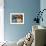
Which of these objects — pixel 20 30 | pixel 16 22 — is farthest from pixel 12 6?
pixel 20 30

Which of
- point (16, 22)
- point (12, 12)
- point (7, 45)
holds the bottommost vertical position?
point (7, 45)

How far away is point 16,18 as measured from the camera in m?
5.38

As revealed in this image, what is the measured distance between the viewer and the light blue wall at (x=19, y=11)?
5328 millimetres

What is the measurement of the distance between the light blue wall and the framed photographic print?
124 mm

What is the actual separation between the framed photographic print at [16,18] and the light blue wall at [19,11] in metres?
0.12

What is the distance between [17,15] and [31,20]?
62 centimetres

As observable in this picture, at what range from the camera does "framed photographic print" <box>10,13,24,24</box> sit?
211 inches

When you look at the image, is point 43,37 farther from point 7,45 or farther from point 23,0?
point 23,0

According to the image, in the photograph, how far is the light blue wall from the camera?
5328 mm

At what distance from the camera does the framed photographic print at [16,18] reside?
5348 millimetres

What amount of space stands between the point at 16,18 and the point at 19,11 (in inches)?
12.5

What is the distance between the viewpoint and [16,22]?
5359 mm

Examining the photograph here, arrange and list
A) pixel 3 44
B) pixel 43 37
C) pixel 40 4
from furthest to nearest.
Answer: pixel 40 4
pixel 3 44
pixel 43 37

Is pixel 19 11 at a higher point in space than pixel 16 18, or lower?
higher
